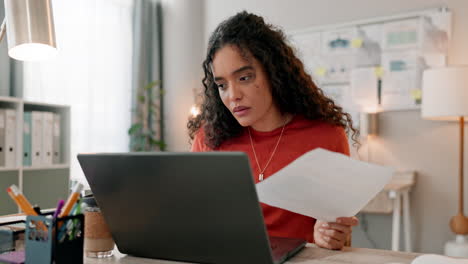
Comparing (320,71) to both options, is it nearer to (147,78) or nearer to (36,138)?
(147,78)

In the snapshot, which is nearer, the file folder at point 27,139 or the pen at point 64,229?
the pen at point 64,229

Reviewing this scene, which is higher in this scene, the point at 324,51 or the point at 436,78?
the point at 324,51

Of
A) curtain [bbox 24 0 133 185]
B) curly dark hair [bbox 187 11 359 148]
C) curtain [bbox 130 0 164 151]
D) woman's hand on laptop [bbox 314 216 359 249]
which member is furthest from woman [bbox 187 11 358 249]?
curtain [bbox 130 0 164 151]

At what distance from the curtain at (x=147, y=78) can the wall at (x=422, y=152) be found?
5.44 feet

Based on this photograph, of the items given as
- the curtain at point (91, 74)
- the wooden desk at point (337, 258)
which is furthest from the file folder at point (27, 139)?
the wooden desk at point (337, 258)

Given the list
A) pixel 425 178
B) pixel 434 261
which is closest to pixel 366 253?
pixel 434 261

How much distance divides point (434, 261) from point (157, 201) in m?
0.46

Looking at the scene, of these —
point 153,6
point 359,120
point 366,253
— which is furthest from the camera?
point 153,6

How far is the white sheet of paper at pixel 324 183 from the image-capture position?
65 cm

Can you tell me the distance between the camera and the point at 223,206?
65cm

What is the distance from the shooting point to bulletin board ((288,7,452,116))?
3029 millimetres

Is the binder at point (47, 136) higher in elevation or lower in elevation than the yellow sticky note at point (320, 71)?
lower

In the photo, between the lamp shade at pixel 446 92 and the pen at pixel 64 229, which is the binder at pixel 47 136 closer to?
the pen at pixel 64 229

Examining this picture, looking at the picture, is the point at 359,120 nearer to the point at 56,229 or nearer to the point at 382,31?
the point at 382,31
